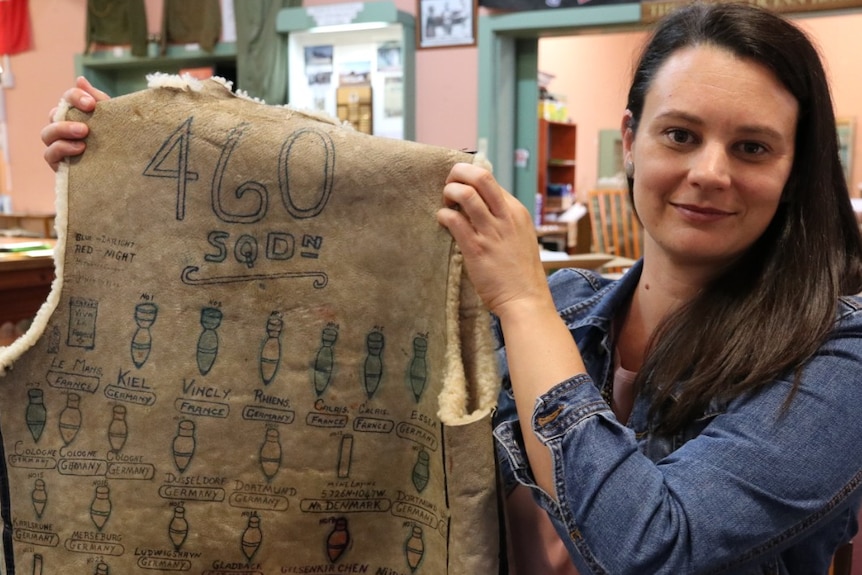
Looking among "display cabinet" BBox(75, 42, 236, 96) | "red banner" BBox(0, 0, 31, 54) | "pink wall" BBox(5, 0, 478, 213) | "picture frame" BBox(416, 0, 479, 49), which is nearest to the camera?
"picture frame" BBox(416, 0, 479, 49)

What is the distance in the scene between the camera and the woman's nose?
3.28 feet

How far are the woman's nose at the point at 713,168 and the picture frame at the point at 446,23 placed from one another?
3.40 m

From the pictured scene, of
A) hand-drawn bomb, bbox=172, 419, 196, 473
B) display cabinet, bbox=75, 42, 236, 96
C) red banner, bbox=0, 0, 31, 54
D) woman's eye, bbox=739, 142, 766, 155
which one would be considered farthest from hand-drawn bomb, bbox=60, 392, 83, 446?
red banner, bbox=0, 0, 31, 54

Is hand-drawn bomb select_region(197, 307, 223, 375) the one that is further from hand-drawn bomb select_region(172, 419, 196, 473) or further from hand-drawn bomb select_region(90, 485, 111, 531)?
hand-drawn bomb select_region(90, 485, 111, 531)

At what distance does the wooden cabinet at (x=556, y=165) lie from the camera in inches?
258

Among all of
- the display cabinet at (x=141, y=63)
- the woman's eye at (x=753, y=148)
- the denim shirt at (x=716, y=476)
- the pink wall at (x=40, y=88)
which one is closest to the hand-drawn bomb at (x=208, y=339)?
the denim shirt at (x=716, y=476)

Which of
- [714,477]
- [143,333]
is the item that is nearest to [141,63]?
[143,333]

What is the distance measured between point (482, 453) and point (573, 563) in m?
0.23

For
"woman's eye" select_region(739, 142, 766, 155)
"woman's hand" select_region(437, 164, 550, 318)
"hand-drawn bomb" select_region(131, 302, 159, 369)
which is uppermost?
"woman's eye" select_region(739, 142, 766, 155)

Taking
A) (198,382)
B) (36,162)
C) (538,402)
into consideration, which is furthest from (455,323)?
(36,162)

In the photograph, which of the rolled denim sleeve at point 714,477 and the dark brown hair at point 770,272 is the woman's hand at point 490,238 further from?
the dark brown hair at point 770,272

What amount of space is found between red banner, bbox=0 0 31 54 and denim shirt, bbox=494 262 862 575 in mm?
6174

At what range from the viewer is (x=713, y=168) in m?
1.00

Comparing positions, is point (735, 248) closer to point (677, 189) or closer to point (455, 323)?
point (677, 189)
